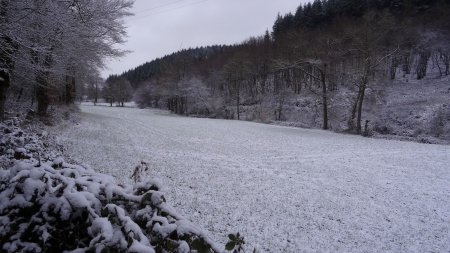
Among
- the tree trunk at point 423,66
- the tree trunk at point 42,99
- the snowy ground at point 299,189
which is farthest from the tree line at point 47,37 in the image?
the tree trunk at point 423,66

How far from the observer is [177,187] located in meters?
8.02

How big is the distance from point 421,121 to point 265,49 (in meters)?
39.8

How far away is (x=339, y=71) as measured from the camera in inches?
1230

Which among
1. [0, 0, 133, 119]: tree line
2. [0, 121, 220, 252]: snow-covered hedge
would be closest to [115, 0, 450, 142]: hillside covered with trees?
[0, 0, 133, 119]: tree line

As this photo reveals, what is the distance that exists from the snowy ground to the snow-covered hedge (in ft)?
10.6

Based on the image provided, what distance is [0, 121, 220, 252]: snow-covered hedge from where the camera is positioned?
6.81 feet

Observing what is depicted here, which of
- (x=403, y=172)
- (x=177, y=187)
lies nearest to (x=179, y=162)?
(x=177, y=187)

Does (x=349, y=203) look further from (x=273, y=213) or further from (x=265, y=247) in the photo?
(x=265, y=247)

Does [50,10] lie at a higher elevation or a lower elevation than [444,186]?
higher

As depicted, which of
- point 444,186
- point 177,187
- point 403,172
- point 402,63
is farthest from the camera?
point 402,63

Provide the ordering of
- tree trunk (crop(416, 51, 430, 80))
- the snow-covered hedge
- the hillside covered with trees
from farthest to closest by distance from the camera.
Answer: tree trunk (crop(416, 51, 430, 80)) → the hillside covered with trees → the snow-covered hedge

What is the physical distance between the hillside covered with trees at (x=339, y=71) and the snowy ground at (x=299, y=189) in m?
12.5

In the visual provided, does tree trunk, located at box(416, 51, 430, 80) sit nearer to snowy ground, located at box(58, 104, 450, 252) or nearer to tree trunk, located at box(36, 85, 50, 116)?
snowy ground, located at box(58, 104, 450, 252)

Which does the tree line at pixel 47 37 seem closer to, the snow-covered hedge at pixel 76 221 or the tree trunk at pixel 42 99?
the tree trunk at pixel 42 99
